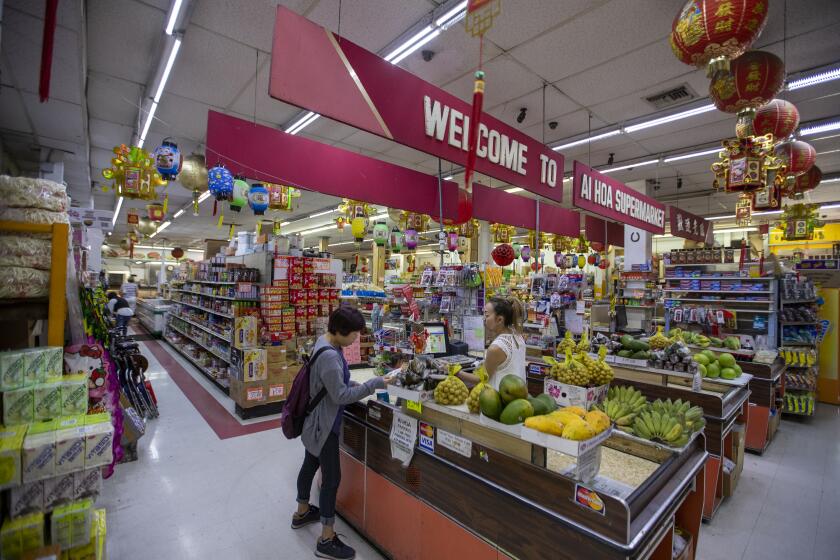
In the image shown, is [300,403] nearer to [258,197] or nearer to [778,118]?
[258,197]

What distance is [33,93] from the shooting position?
5.17 meters

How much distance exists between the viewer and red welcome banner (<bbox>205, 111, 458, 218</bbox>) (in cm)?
323

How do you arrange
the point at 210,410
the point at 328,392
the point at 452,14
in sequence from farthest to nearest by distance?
the point at 210,410 → the point at 452,14 → the point at 328,392

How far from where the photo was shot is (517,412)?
168 centimetres

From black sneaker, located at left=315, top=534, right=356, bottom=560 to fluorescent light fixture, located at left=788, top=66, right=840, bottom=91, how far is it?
7011 mm

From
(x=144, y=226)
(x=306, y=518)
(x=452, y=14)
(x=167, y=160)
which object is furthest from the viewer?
(x=144, y=226)

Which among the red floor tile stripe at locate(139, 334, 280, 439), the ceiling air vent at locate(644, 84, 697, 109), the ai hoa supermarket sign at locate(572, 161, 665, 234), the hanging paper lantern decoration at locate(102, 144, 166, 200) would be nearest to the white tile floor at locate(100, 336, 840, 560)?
the red floor tile stripe at locate(139, 334, 280, 439)

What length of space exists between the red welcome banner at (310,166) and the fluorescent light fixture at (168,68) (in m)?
1.85

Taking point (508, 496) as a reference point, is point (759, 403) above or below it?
below

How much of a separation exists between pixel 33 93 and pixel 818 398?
40.7ft

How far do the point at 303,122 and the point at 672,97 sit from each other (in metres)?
5.53

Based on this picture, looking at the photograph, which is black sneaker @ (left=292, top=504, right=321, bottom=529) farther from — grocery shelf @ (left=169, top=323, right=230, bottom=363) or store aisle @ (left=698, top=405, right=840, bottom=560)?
grocery shelf @ (left=169, top=323, right=230, bottom=363)

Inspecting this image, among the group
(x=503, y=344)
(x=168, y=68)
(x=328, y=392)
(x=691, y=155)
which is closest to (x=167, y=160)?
(x=168, y=68)

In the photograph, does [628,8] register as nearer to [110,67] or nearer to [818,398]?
[110,67]
